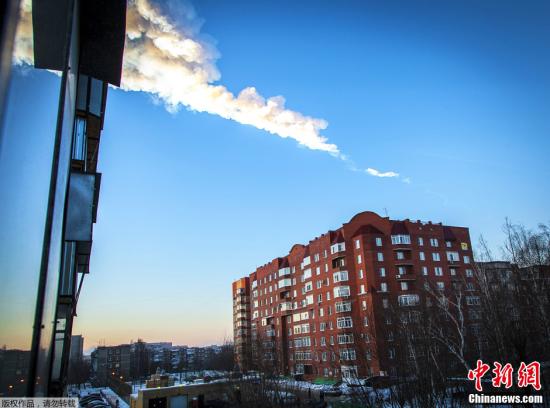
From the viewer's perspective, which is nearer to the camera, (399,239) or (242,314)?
(399,239)

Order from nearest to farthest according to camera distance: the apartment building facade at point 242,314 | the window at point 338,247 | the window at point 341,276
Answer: the window at point 341,276 → the window at point 338,247 → the apartment building facade at point 242,314

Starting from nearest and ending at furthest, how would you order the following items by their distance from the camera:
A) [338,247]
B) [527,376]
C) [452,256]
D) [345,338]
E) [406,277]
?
[527,376], [345,338], [406,277], [338,247], [452,256]

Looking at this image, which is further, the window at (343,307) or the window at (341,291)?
the window at (341,291)

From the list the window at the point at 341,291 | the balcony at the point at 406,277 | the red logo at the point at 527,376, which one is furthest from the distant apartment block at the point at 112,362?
the red logo at the point at 527,376

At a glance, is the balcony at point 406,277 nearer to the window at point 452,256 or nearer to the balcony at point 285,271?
the window at point 452,256

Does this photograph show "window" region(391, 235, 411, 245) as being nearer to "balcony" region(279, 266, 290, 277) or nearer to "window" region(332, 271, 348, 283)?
"window" region(332, 271, 348, 283)

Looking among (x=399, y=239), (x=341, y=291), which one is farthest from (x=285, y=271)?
(x=399, y=239)

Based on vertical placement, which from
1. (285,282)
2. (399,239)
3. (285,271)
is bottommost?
(285,282)

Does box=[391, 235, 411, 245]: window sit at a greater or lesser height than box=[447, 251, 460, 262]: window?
greater

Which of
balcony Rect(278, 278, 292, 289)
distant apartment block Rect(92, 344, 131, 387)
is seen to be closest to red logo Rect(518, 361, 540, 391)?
balcony Rect(278, 278, 292, 289)

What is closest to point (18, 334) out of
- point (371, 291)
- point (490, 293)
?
point (490, 293)

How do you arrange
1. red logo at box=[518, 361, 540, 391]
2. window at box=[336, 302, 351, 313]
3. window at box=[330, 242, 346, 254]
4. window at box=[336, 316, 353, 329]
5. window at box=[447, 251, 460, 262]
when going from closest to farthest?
red logo at box=[518, 361, 540, 391], window at box=[336, 316, 353, 329], window at box=[336, 302, 351, 313], window at box=[330, 242, 346, 254], window at box=[447, 251, 460, 262]

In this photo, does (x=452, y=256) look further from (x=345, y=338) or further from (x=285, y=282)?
(x=285, y=282)

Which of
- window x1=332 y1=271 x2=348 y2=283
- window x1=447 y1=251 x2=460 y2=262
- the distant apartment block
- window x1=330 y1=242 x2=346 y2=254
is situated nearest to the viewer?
window x1=332 y1=271 x2=348 y2=283
